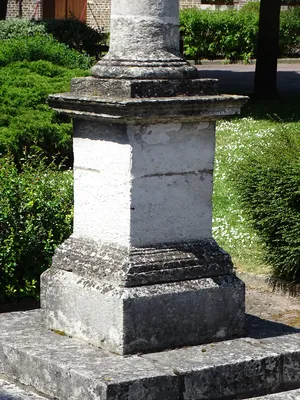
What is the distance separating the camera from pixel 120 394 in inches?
190

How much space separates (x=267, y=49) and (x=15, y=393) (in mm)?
13288

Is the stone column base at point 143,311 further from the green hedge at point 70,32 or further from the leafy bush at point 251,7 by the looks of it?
the leafy bush at point 251,7

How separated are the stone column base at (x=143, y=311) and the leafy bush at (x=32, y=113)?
5.39 meters

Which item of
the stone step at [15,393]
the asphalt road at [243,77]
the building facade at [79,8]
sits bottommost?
the stone step at [15,393]

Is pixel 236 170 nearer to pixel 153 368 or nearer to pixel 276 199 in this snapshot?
pixel 276 199

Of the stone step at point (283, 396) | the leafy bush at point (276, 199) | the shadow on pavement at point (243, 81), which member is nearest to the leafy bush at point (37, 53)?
the shadow on pavement at point (243, 81)

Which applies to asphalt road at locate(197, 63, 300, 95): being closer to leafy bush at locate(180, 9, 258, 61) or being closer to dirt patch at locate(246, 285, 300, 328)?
leafy bush at locate(180, 9, 258, 61)

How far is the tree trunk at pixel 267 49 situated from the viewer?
1756cm

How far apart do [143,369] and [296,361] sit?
933 mm

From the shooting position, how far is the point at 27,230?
24.1ft

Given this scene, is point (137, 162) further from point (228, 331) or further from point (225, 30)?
point (225, 30)

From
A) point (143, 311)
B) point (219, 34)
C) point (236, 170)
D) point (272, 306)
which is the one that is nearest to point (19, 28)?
point (219, 34)

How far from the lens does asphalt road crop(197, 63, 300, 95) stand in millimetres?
20062

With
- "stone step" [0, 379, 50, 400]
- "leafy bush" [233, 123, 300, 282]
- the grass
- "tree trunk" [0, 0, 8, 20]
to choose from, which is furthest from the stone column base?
"tree trunk" [0, 0, 8, 20]
